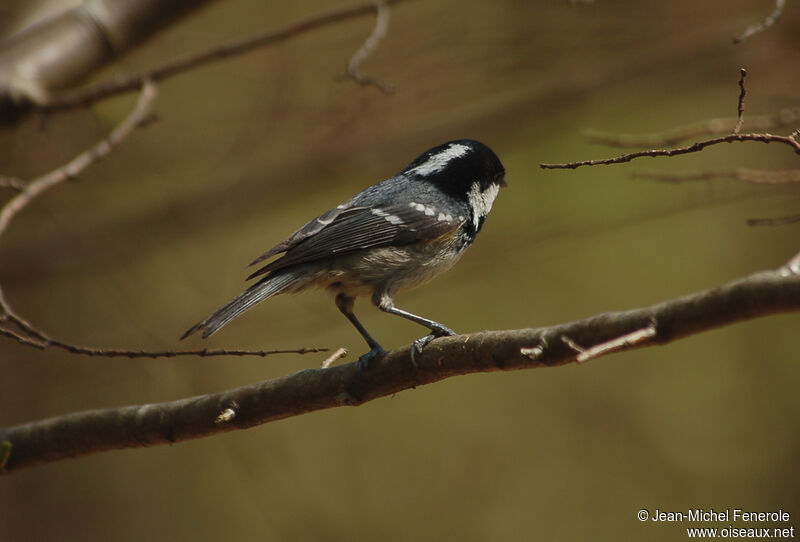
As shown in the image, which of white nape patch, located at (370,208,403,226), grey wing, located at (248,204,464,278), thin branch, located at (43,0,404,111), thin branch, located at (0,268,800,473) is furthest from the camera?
thin branch, located at (43,0,404,111)

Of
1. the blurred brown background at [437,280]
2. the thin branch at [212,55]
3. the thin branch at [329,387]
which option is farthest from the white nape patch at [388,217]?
the blurred brown background at [437,280]

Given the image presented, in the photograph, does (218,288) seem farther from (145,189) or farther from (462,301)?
(462,301)

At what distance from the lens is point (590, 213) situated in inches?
217

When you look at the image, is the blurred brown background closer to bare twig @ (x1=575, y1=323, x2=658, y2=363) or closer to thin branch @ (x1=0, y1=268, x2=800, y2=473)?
thin branch @ (x1=0, y1=268, x2=800, y2=473)

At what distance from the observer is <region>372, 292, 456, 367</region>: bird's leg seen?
2.52m

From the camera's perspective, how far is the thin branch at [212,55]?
12.6 feet

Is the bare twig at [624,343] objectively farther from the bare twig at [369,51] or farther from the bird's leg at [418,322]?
the bare twig at [369,51]

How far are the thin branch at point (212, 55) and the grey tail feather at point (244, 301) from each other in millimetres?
1250

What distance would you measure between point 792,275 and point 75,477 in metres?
6.26

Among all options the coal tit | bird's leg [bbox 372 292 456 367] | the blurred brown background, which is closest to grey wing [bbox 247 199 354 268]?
the coal tit

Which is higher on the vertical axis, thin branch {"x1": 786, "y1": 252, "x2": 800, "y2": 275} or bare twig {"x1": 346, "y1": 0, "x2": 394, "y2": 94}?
bare twig {"x1": 346, "y1": 0, "x2": 394, "y2": 94}

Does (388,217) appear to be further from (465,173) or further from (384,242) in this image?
(465,173)

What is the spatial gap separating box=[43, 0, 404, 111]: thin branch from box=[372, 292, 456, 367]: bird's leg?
139 centimetres

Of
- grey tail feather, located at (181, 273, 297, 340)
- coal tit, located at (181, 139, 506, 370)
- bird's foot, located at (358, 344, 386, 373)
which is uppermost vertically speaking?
coal tit, located at (181, 139, 506, 370)
